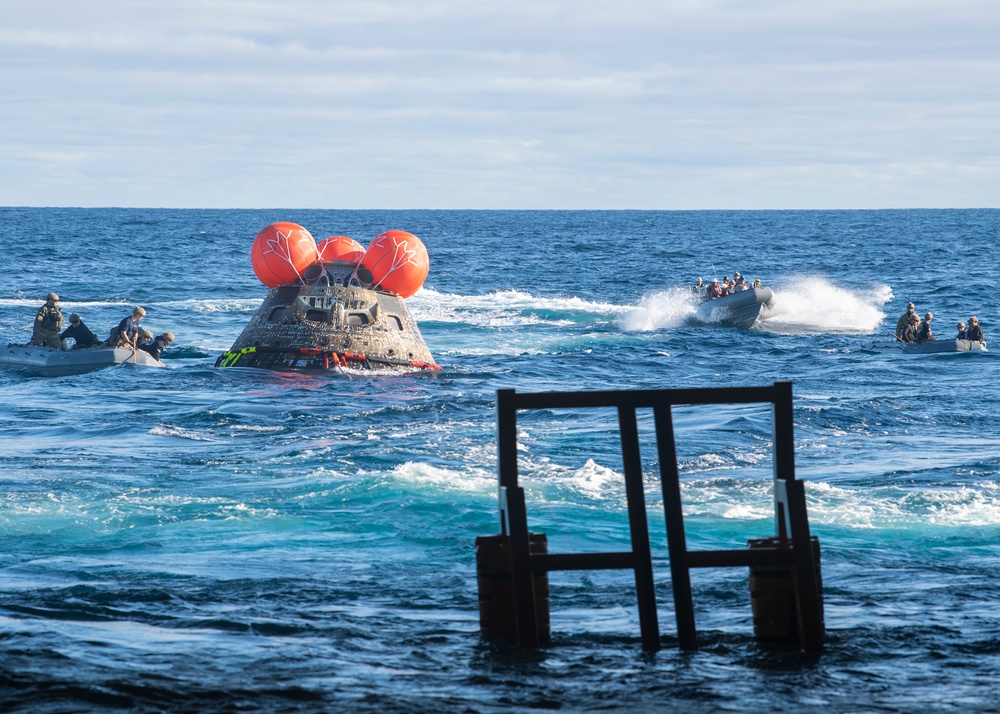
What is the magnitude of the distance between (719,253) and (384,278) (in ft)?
184

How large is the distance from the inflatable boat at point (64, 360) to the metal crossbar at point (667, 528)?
16622 mm

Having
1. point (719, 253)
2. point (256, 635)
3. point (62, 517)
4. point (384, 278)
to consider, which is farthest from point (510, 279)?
point (256, 635)

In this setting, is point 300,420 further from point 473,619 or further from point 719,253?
A: point 719,253

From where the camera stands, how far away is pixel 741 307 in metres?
33.1

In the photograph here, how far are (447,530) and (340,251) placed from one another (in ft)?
38.8

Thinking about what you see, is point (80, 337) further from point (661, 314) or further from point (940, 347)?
point (661, 314)

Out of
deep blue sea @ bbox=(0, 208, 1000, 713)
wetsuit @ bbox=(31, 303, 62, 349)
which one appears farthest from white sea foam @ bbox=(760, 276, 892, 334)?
wetsuit @ bbox=(31, 303, 62, 349)

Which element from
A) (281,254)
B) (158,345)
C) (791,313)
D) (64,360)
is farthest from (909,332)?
(64,360)

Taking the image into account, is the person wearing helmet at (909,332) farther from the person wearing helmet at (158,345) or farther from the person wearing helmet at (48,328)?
the person wearing helmet at (48,328)

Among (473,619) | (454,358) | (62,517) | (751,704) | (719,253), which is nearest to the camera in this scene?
(751,704)

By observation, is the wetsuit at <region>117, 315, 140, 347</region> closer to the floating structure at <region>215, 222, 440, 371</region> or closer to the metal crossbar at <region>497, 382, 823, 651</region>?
the floating structure at <region>215, 222, 440, 371</region>

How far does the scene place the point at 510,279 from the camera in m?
53.7

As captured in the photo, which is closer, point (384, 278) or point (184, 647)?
point (184, 647)

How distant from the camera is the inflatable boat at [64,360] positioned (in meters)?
22.2
